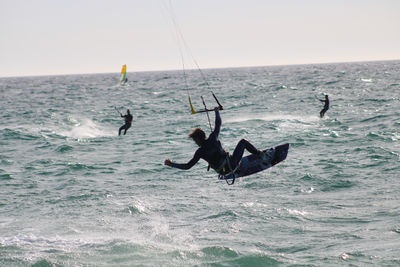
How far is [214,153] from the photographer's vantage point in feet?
28.5

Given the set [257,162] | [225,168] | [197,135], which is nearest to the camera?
[197,135]

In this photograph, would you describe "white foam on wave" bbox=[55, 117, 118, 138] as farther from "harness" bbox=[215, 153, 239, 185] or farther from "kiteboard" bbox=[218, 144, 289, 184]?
"harness" bbox=[215, 153, 239, 185]

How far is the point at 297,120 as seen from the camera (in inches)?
1187

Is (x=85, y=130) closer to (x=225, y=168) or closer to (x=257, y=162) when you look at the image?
(x=257, y=162)

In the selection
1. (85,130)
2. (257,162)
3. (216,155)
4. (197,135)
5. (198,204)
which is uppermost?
(197,135)

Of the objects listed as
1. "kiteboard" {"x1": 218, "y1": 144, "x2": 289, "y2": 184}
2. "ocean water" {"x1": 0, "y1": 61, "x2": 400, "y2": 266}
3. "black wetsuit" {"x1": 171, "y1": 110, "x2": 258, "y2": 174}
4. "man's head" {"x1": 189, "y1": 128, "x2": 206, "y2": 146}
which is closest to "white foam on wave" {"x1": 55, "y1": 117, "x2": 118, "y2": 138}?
"ocean water" {"x1": 0, "y1": 61, "x2": 400, "y2": 266}

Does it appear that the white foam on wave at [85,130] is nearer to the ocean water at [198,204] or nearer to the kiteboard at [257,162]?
the ocean water at [198,204]

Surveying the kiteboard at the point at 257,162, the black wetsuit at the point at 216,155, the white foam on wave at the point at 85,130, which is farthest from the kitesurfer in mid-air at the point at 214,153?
the white foam on wave at the point at 85,130

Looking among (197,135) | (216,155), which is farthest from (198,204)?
(197,135)

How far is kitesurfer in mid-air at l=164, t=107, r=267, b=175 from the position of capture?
8.41 m

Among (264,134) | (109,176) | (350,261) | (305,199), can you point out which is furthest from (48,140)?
(350,261)

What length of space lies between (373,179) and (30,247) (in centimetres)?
1067

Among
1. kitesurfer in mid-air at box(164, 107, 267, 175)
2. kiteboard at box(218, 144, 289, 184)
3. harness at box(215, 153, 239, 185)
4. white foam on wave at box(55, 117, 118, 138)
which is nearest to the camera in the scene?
kitesurfer in mid-air at box(164, 107, 267, 175)

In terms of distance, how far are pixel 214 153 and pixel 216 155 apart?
0.08m
